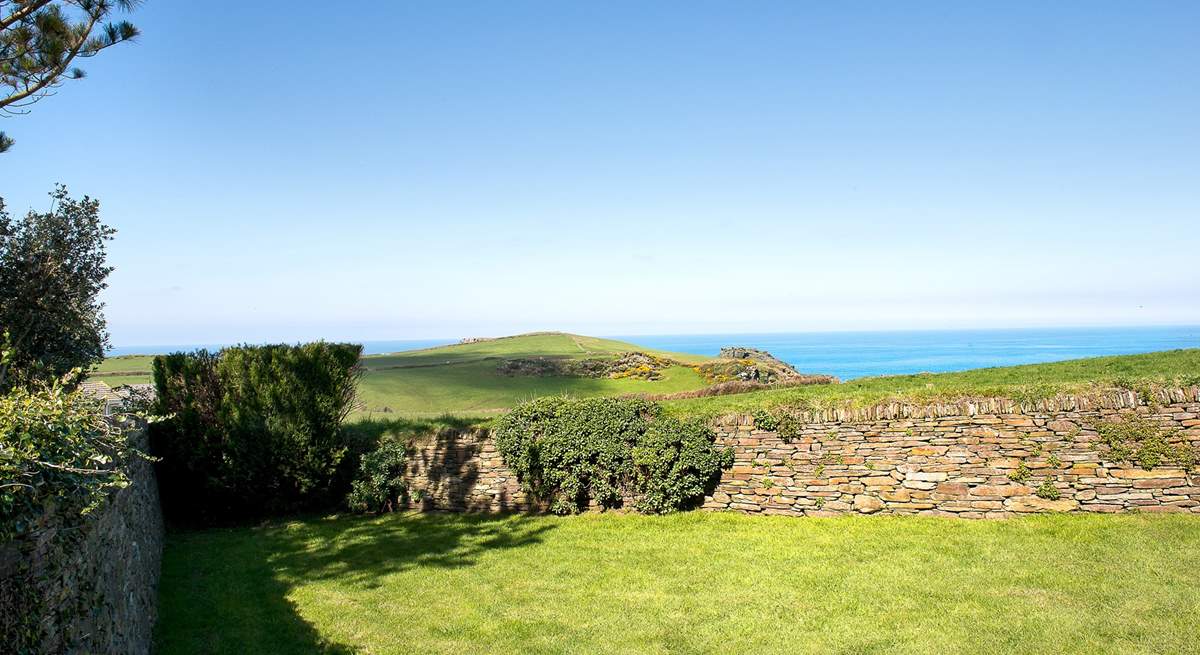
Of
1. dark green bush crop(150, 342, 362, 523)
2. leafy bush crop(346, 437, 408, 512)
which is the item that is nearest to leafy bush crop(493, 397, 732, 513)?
leafy bush crop(346, 437, 408, 512)

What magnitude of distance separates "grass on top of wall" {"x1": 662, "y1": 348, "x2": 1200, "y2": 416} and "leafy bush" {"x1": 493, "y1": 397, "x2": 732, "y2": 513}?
37.6 inches

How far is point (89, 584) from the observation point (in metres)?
5.56

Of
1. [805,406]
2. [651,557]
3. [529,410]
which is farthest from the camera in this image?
[529,410]

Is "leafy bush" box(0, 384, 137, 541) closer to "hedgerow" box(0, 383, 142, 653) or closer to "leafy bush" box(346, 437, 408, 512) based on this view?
"hedgerow" box(0, 383, 142, 653)

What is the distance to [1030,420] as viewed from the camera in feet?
39.3

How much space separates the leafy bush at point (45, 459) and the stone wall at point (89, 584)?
0.19m

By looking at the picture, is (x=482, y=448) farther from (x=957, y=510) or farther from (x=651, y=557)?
(x=957, y=510)

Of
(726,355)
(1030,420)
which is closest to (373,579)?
(1030,420)

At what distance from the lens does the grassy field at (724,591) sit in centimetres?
805

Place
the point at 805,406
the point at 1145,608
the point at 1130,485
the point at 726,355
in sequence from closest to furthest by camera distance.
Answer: the point at 1145,608, the point at 1130,485, the point at 805,406, the point at 726,355

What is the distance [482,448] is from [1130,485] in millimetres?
13513

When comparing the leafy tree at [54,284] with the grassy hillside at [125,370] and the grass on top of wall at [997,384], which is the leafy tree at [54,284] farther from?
the grassy hillside at [125,370]

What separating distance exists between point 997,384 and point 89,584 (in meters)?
16.1

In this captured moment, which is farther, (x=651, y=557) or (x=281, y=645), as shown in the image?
(x=651, y=557)
